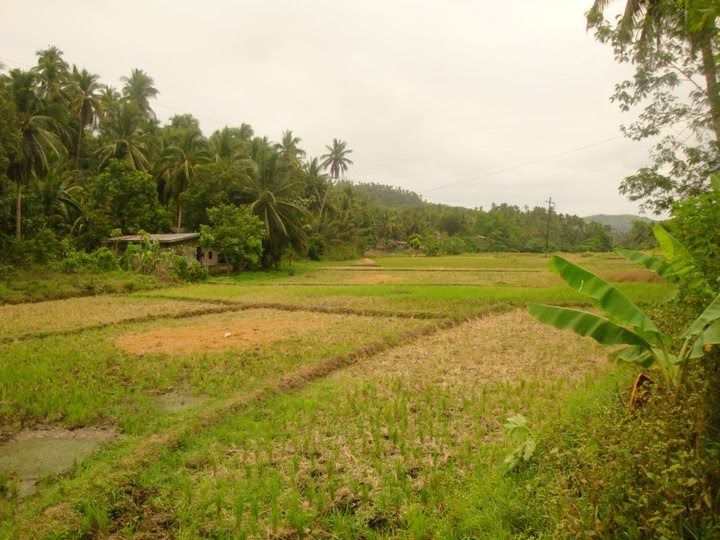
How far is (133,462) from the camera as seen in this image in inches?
154

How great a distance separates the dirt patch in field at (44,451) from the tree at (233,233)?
62.9ft

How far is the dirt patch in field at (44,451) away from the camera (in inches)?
→ 159

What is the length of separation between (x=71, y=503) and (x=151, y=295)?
566 inches

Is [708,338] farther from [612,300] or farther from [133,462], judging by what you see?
[133,462]

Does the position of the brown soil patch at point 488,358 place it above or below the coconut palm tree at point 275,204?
below

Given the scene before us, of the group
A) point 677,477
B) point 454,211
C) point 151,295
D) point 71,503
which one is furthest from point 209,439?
point 454,211

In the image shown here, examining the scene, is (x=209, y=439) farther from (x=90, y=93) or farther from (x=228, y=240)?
(x=90, y=93)

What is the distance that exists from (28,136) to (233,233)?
9649 mm

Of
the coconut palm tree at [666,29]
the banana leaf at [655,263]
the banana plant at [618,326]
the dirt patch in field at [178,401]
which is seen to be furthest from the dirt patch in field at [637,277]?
the dirt patch in field at [178,401]

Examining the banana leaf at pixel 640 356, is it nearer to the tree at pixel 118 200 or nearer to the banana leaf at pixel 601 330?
the banana leaf at pixel 601 330

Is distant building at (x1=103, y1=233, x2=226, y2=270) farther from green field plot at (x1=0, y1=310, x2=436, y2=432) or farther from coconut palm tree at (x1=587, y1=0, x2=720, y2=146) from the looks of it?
coconut palm tree at (x1=587, y1=0, x2=720, y2=146)

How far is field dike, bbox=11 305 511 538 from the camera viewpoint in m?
3.15

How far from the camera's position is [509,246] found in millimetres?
63562

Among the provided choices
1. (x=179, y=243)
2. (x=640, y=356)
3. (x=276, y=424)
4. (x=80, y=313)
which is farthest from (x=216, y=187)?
(x=640, y=356)
